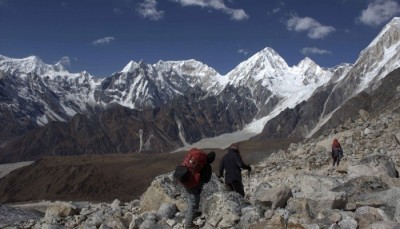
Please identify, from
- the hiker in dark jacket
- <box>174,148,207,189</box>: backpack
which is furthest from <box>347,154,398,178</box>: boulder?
<box>174,148,207,189</box>: backpack

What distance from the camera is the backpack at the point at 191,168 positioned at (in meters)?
12.7

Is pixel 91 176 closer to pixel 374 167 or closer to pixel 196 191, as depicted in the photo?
pixel 374 167

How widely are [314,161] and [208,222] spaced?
19.6 m

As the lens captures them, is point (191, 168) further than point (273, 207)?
No

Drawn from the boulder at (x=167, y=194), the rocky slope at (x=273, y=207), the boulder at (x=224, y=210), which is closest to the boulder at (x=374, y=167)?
the rocky slope at (x=273, y=207)

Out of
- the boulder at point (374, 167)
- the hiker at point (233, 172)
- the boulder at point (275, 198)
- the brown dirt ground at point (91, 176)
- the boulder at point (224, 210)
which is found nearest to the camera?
the boulder at point (224, 210)

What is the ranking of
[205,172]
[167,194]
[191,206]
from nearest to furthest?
[205,172], [191,206], [167,194]

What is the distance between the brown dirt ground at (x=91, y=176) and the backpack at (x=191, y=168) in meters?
115

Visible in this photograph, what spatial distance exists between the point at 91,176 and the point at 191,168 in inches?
5975

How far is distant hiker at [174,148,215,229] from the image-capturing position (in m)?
12.8

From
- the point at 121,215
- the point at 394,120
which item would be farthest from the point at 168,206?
the point at 394,120

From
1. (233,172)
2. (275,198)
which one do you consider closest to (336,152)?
(233,172)

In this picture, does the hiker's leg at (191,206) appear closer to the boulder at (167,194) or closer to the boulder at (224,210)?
the boulder at (224,210)

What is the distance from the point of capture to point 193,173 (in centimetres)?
1314
